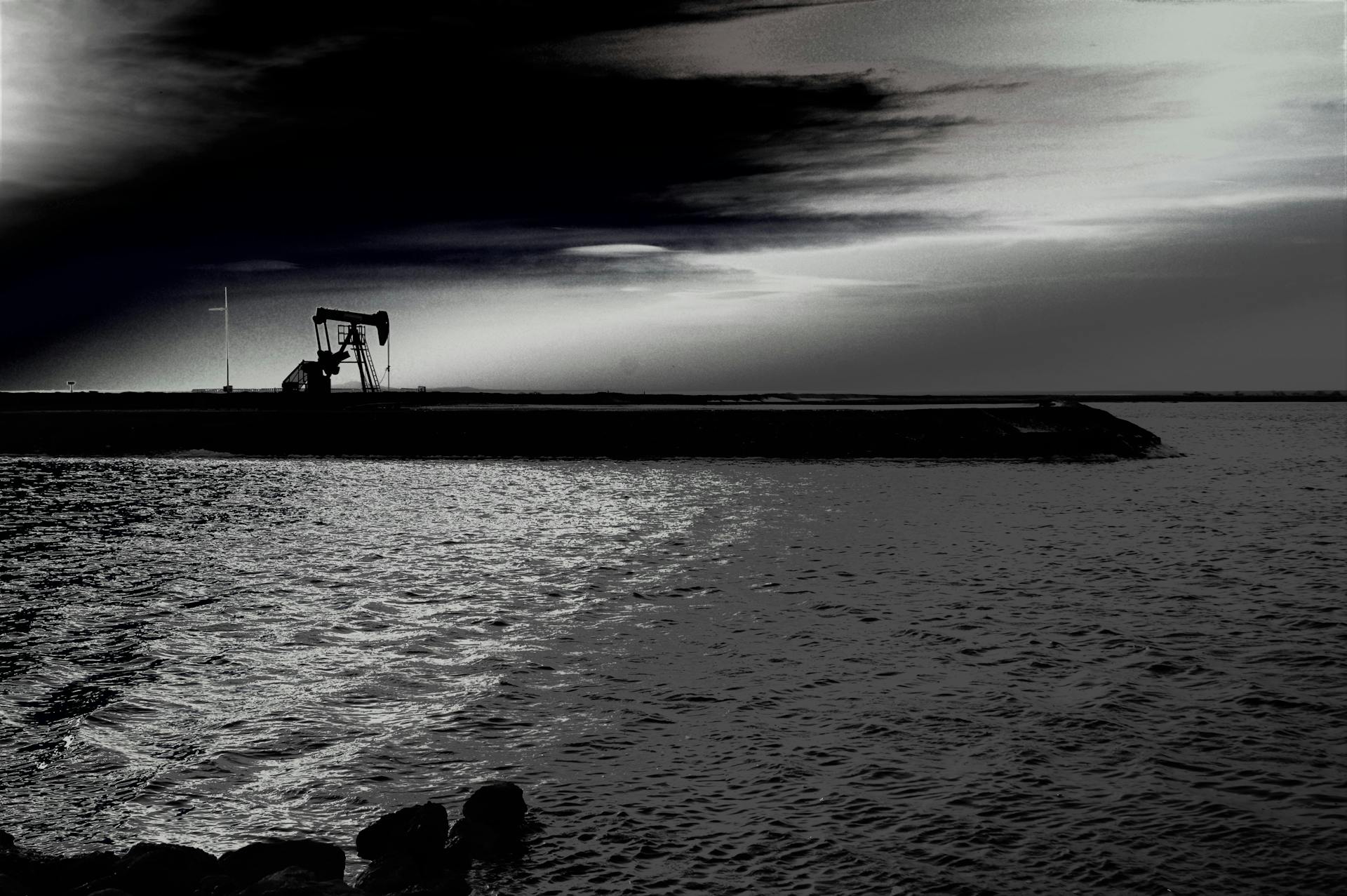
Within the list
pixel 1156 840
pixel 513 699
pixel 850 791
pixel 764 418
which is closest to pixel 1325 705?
pixel 1156 840

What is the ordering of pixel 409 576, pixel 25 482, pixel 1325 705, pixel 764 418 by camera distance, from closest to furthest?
pixel 1325 705, pixel 409 576, pixel 25 482, pixel 764 418

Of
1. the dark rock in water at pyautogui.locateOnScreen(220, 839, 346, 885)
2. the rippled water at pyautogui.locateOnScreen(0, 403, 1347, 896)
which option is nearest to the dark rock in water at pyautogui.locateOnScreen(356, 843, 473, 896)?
the dark rock in water at pyautogui.locateOnScreen(220, 839, 346, 885)

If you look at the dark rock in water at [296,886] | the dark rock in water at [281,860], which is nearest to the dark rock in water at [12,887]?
the dark rock in water at [281,860]

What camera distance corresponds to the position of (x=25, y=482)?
53.9m

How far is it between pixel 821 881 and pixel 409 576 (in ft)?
62.2

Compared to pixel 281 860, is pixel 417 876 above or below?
below

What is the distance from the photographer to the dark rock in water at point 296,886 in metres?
7.48

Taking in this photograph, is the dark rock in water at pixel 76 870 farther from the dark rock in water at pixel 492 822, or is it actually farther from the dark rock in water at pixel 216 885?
the dark rock in water at pixel 492 822

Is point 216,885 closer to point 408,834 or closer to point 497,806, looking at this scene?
point 408,834

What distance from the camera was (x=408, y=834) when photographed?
8.85 metres

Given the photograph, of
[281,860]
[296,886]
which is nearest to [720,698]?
[281,860]

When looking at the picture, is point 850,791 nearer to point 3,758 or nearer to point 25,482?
point 3,758

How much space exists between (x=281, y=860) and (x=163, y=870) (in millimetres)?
853

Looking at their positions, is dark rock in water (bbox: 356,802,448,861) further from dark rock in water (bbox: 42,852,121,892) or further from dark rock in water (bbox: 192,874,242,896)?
dark rock in water (bbox: 42,852,121,892)
